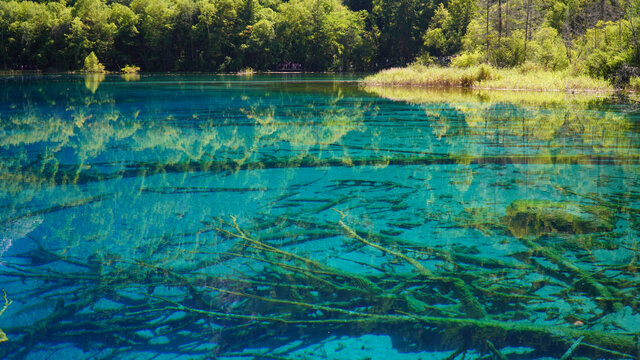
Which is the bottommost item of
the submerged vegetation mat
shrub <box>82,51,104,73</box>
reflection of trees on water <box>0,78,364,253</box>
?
the submerged vegetation mat

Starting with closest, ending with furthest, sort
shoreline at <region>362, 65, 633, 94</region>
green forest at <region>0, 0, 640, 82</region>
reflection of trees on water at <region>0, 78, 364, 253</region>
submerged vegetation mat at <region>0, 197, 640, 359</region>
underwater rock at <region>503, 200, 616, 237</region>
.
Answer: submerged vegetation mat at <region>0, 197, 640, 359</region> → underwater rock at <region>503, 200, 616, 237</region> → reflection of trees on water at <region>0, 78, 364, 253</region> → shoreline at <region>362, 65, 633, 94</region> → green forest at <region>0, 0, 640, 82</region>

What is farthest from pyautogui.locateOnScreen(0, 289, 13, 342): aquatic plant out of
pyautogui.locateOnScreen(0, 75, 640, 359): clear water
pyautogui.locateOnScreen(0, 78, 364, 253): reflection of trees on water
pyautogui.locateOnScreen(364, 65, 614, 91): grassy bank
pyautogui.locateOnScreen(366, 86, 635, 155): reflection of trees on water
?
pyautogui.locateOnScreen(364, 65, 614, 91): grassy bank

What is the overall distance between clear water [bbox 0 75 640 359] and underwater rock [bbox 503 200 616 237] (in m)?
0.02

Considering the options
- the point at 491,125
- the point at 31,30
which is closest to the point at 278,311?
the point at 491,125

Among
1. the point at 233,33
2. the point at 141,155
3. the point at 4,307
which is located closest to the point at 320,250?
the point at 4,307

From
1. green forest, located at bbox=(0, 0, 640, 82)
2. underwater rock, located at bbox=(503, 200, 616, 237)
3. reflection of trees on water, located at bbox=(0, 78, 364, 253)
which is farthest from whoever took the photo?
green forest, located at bbox=(0, 0, 640, 82)

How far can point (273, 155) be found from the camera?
6867mm

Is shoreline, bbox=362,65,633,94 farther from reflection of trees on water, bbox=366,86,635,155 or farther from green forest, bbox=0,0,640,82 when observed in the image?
green forest, bbox=0,0,640,82

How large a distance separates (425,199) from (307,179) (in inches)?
53.5

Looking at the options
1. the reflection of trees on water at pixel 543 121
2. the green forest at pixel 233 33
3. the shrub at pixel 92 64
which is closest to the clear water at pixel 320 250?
the reflection of trees on water at pixel 543 121

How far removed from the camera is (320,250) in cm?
337

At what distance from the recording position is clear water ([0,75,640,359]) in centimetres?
232

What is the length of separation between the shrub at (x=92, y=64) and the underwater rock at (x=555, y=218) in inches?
2016

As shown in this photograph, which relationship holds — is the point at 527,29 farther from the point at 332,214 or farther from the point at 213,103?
the point at 332,214
